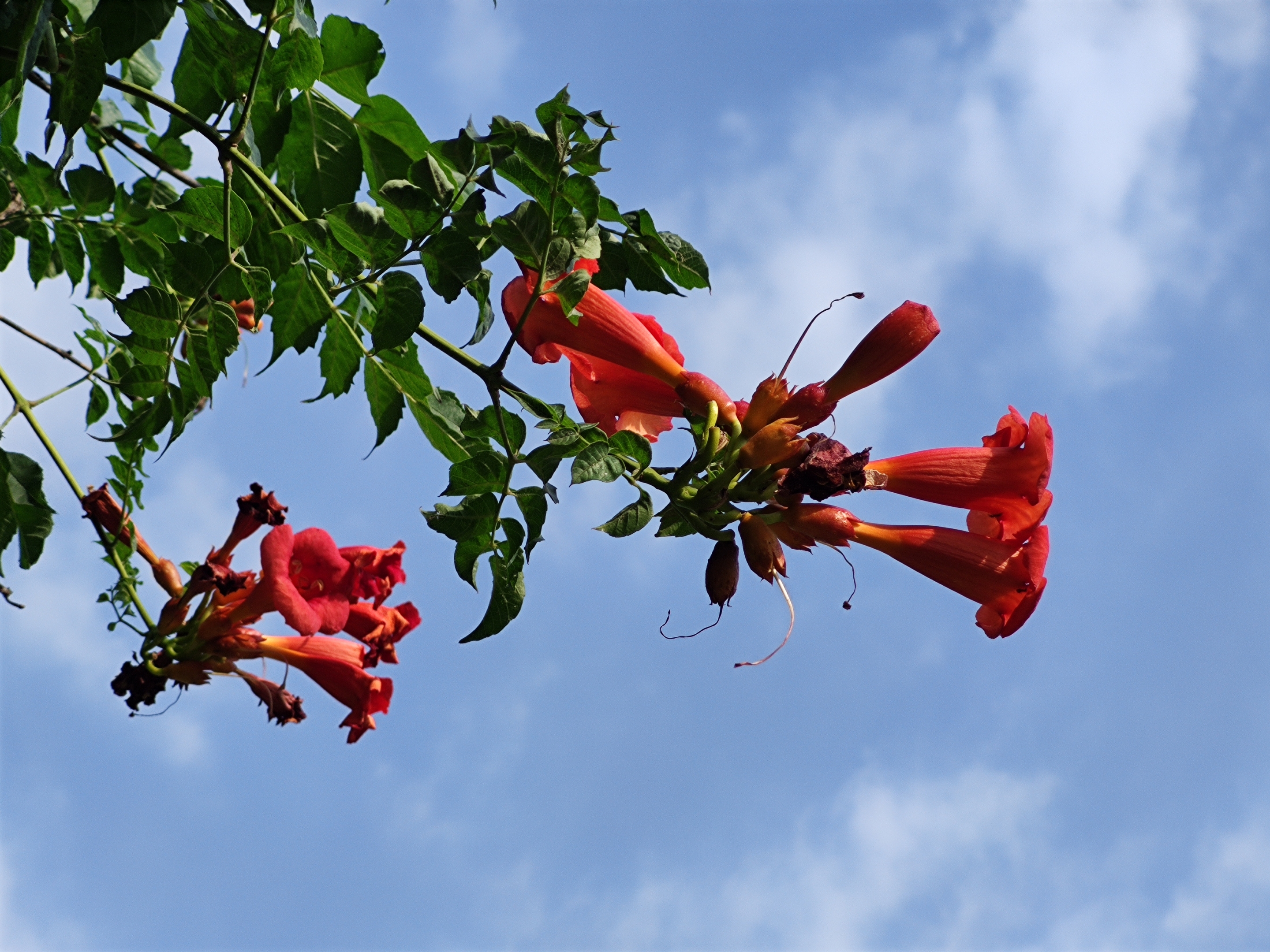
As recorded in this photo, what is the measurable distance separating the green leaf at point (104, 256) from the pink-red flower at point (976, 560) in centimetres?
244

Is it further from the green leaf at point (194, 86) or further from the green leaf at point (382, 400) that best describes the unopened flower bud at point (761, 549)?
the green leaf at point (194, 86)

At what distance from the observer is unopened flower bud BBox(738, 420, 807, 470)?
2.52 metres

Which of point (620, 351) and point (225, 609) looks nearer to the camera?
point (620, 351)

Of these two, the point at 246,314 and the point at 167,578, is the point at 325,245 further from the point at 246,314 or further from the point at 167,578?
the point at 246,314

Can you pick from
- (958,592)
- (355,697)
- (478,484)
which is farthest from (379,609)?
(958,592)

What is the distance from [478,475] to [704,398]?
59cm

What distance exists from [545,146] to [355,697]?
2.33 metres

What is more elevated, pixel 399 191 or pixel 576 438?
pixel 399 191

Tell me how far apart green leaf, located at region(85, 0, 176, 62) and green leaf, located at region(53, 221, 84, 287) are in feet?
3.18

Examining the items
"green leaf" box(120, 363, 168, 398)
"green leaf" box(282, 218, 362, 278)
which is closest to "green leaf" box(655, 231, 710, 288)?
"green leaf" box(282, 218, 362, 278)

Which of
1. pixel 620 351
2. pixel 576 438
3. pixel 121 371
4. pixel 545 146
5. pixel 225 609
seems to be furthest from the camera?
pixel 121 371

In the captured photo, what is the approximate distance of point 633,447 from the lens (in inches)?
98.8

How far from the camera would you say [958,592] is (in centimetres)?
276

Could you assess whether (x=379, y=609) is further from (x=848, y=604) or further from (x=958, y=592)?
(x=958, y=592)
